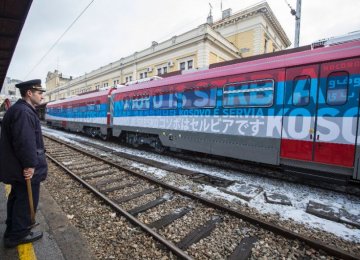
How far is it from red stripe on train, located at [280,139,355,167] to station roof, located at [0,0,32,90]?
7.94m

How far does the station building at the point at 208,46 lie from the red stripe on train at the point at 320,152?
17.5 m

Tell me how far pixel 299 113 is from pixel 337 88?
0.99 metres

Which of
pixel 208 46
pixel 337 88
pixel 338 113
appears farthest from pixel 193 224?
pixel 208 46

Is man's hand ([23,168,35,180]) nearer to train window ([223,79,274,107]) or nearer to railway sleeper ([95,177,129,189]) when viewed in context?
railway sleeper ([95,177,129,189])

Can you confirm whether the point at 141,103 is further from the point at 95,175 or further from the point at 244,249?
the point at 244,249

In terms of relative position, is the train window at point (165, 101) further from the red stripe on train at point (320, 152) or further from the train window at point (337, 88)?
the train window at point (337, 88)

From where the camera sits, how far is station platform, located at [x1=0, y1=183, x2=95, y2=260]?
2.98 metres

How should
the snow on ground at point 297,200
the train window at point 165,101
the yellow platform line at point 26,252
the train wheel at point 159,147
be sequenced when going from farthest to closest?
the train wheel at point 159,147 → the train window at point 165,101 → the snow on ground at point 297,200 → the yellow platform line at point 26,252

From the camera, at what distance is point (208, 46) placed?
24844 mm

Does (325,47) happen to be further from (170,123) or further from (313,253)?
(170,123)

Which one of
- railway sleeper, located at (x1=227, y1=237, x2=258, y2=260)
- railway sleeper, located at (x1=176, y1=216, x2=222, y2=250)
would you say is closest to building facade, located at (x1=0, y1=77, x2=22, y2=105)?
railway sleeper, located at (x1=176, y1=216, x2=222, y2=250)

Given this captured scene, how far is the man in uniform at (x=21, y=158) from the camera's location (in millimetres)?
2965

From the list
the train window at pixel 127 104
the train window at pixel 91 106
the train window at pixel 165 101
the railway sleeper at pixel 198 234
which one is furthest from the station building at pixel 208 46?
the railway sleeper at pixel 198 234

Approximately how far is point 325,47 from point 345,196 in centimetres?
369
